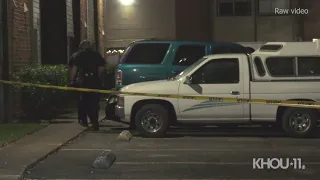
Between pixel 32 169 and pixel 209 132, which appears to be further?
pixel 209 132

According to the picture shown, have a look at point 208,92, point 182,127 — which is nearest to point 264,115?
point 208,92

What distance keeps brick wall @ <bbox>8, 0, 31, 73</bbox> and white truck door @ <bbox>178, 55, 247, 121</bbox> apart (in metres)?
5.02

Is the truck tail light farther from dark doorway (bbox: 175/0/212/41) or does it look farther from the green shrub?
dark doorway (bbox: 175/0/212/41)

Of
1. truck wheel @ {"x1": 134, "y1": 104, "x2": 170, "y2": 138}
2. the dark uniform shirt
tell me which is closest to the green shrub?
the dark uniform shirt

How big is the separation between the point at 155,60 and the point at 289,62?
3.23 m

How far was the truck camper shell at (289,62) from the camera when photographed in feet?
37.4

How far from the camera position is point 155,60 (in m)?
13.2

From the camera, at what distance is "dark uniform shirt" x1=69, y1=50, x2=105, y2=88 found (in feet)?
41.2

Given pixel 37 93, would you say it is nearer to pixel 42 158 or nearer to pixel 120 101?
pixel 120 101

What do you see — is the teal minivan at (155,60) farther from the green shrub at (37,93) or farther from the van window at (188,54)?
the green shrub at (37,93)

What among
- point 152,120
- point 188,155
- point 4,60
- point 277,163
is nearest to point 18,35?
point 4,60

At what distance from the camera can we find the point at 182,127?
13.2 metres

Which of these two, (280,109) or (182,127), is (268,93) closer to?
(280,109)

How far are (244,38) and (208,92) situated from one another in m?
18.2
